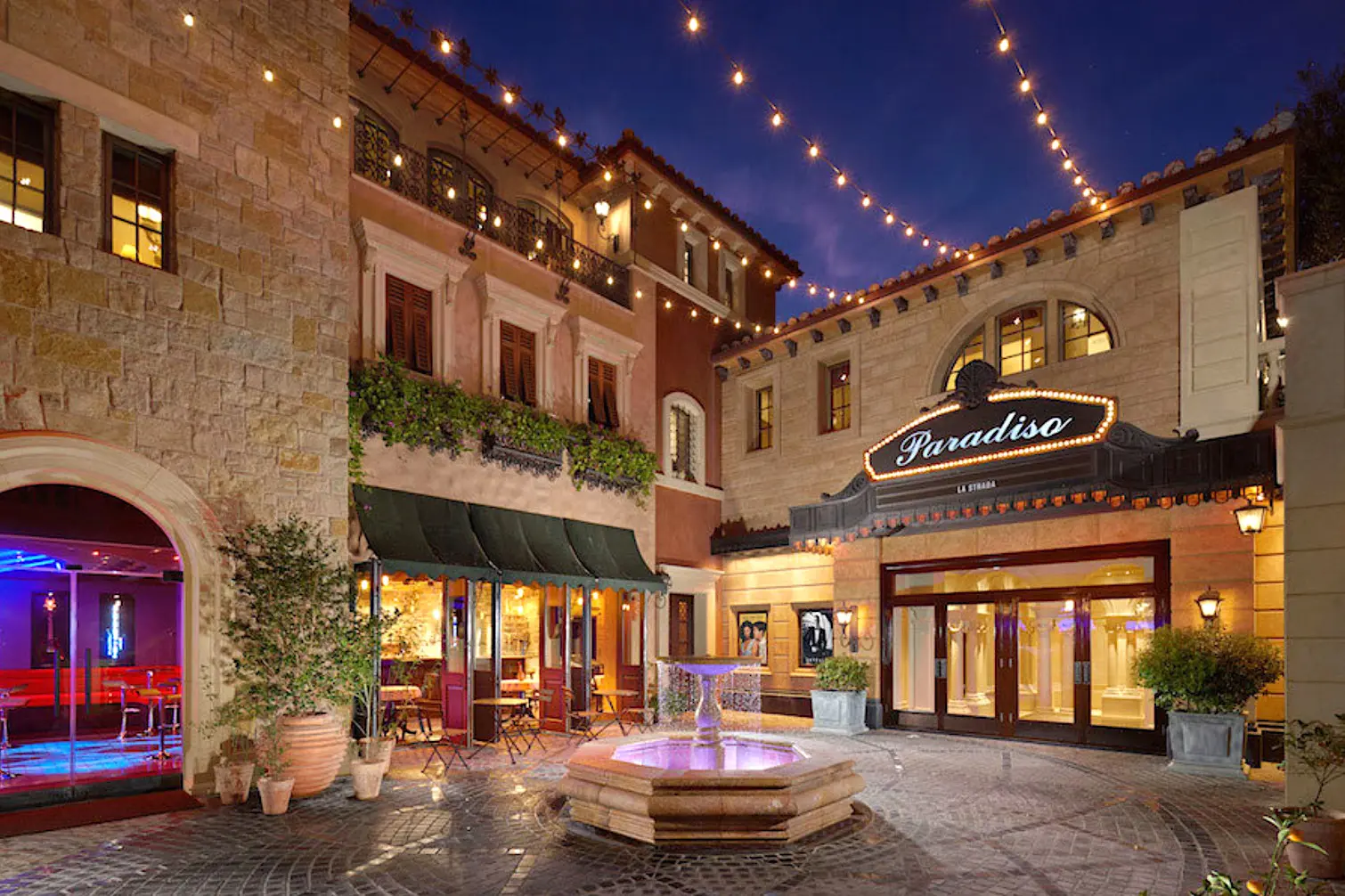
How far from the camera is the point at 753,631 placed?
17.5 metres

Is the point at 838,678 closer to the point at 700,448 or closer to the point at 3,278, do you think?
the point at 700,448

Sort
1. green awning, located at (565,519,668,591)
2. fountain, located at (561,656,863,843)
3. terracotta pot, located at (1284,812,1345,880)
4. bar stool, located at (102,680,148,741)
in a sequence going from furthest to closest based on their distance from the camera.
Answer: green awning, located at (565,519,668,591)
bar stool, located at (102,680,148,741)
fountain, located at (561,656,863,843)
terracotta pot, located at (1284,812,1345,880)

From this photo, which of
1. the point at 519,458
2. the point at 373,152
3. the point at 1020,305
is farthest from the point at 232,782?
the point at 1020,305

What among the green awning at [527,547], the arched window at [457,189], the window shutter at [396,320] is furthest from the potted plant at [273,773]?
the arched window at [457,189]

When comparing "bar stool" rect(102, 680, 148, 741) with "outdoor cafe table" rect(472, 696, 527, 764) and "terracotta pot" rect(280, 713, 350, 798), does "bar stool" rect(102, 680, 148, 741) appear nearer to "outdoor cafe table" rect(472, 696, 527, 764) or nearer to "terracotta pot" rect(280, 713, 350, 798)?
"terracotta pot" rect(280, 713, 350, 798)

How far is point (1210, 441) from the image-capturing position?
1074 centimetres

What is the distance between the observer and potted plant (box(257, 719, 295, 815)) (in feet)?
26.6

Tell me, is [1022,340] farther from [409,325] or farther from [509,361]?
[409,325]

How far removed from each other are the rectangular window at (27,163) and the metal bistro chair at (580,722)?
28.4 ft

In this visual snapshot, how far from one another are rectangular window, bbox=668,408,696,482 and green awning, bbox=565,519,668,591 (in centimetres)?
241

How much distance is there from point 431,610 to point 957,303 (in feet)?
35.3

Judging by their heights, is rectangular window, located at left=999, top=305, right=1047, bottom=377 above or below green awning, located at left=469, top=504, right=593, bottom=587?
above

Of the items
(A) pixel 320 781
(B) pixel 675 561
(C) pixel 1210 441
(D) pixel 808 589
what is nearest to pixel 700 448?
(B) pixel 675 561

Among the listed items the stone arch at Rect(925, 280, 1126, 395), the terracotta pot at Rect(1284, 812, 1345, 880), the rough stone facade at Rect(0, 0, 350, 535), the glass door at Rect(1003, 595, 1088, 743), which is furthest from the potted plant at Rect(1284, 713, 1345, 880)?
the rough stone facade at Rect(0, 0, 350, 535)
